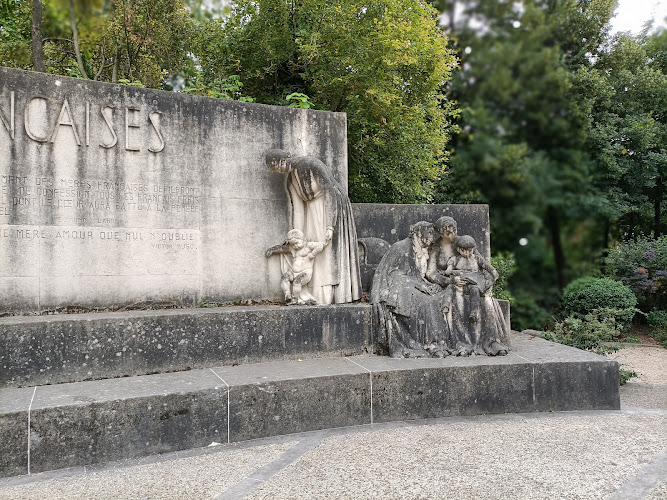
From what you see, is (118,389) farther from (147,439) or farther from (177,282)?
(177,282)

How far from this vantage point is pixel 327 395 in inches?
183

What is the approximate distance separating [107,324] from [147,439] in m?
1.19

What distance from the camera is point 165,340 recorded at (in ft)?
16.1

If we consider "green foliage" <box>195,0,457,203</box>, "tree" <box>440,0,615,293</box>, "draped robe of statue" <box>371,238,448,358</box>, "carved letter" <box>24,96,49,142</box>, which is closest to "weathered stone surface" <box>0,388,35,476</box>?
"carved letter" <box>24,96,49,142</box>

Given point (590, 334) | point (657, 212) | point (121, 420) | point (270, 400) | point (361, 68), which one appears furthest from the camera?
point (657, 212)

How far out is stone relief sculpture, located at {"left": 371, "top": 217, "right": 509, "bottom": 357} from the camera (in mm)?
5566

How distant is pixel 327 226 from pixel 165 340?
215 centimetres

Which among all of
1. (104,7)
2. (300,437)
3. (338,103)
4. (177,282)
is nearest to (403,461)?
(300,437)

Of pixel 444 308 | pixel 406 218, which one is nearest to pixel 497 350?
pixel 444 308

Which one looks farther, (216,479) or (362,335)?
Result: (362,335)

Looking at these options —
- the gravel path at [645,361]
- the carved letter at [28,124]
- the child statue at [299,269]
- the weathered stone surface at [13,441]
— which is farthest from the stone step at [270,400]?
the carved letter at [28,124]

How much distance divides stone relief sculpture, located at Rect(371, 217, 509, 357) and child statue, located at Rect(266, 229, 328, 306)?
760 mm

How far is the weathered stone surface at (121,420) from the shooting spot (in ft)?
12.3

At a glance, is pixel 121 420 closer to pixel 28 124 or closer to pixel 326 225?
pixel 326 225
